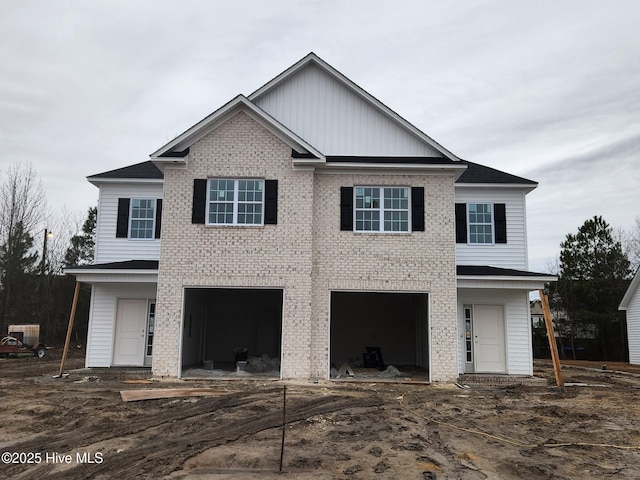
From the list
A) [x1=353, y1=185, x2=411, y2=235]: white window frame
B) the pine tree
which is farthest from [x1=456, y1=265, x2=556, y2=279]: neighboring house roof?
the pine tree

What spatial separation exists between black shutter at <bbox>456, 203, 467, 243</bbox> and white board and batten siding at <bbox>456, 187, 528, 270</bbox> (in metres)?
0.16

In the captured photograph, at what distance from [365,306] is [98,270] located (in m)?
10.1

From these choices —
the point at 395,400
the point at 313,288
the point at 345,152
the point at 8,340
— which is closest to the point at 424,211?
the point at 345,152

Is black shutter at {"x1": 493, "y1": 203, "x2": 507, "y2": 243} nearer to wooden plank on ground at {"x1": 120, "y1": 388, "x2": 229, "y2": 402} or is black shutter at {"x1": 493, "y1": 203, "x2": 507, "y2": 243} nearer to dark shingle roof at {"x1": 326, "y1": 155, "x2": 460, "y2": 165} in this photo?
dark shingle roof at {"x1": 326, "y1": 155, "x2": 460, "y2": 165}

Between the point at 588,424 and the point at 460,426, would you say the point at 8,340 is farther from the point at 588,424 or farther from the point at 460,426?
the point at 588,424

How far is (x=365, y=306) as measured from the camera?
69.1 feet

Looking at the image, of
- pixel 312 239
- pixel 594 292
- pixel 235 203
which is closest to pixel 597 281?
pixel 594 292

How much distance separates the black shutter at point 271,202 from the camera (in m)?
15.2

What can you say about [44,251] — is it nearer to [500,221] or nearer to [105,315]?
[105,315]

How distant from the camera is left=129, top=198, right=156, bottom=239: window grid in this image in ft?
59.6

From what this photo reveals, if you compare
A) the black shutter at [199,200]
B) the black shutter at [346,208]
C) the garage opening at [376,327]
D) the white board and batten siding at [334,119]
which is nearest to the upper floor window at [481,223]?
the white board and batten siding at [334,119]

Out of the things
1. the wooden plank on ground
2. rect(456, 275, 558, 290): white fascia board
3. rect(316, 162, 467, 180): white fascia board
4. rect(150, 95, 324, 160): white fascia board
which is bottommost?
the wooden plank on ground

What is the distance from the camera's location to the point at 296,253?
15.1 meters

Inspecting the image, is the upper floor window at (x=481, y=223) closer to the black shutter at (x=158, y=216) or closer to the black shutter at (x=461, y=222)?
the black shutter at (x=461, y=222)
